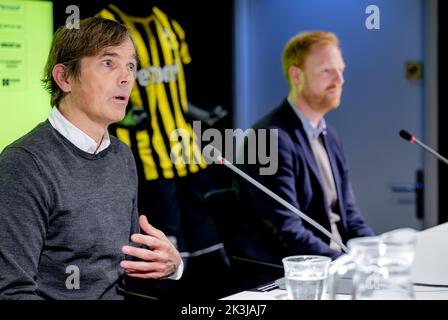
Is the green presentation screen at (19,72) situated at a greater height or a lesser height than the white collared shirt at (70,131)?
greater

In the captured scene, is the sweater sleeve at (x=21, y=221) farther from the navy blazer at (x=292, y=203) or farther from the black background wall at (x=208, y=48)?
the black background wall at (x=208, y=48)

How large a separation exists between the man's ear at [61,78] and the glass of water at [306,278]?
2.44 feet

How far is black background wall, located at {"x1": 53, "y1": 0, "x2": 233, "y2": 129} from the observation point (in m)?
2.96

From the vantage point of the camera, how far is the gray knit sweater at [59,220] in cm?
126

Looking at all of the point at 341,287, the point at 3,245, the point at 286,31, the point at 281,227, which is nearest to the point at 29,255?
the point at 3,245

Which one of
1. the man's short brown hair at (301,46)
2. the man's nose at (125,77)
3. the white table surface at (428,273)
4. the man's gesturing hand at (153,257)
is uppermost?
the man's short brown hair at (301,46)

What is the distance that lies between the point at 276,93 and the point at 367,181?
0.58 meters

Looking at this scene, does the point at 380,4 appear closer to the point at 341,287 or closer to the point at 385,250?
the point at 341,287

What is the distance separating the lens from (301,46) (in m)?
2.46

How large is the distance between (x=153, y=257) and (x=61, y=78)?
516 millimetres

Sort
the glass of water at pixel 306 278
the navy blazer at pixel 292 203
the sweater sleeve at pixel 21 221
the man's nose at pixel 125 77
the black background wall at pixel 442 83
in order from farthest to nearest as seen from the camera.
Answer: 1. the black background wall at pixel 442 83
2. the navy blazer at pixel 292 203
3. the man's nose at pixel 125 77
4. the sweater sleeve at pixel 21 221
5. the glass of water at pixel 306 278

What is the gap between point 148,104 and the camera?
2.84m

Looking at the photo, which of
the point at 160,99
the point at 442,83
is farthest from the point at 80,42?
the point at 442,83

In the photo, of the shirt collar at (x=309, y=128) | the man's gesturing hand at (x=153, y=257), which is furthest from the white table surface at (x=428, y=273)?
the shirt collar at (x=309, y=128)
